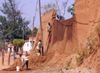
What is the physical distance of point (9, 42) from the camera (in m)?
25.9

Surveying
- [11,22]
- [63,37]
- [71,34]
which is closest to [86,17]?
[71,34]

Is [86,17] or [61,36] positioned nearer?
[86,17]

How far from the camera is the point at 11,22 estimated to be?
1017 inches

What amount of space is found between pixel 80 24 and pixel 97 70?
4030 mm

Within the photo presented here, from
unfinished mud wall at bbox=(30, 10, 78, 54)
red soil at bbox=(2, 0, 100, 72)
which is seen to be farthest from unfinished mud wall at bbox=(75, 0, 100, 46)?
unfinished mud wall at bbox=(30, 10, 78, 54)

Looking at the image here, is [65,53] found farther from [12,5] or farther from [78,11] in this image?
[12,5]

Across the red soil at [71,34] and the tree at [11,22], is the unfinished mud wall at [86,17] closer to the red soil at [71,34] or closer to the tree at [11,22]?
the red soil at [71,34]

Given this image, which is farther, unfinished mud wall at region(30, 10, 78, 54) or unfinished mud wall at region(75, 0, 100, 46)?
unfinished mud wall at region(30, 10, 78, 54)

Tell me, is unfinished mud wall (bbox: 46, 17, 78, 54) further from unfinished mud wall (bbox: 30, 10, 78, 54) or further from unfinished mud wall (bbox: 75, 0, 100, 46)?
unfinished mud wall (bbox: 75, 0, 100, 46)

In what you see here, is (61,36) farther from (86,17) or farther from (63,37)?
(86,17)

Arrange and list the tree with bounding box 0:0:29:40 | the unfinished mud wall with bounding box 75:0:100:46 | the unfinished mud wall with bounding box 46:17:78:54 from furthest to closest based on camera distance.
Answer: the tree with bounding box 0:0:29:40 < the unfinished mud wall with bounding box 46:17:78:54 < the unfinished mud wall with bounding box 75:0:100:46

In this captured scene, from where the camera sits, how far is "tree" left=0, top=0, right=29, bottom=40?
25.0 meters

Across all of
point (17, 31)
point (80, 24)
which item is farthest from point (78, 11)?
point (17, 31)

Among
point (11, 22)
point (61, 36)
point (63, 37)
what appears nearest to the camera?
point (63, 37)
